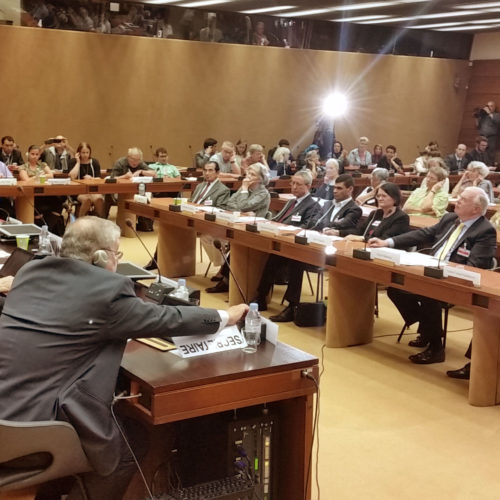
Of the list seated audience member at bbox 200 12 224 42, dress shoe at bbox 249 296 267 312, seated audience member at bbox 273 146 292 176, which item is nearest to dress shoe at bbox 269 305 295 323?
dress shoe at bbox 249 296 267 312

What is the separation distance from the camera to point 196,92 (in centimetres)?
1335

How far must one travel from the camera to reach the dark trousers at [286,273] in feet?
20.1

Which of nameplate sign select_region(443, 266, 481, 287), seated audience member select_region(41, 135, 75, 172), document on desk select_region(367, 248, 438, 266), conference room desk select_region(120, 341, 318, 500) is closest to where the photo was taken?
conference room desk select_region(120, 341, 318, 500)

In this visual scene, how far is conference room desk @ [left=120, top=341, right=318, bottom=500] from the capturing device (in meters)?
2.54

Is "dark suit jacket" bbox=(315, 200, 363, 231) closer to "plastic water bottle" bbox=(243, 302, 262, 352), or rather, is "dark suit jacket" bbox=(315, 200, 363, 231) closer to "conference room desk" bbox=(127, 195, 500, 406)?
"conference room desk" bbox=(127, 195, 500, 406)

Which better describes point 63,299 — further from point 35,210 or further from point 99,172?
point 99,172

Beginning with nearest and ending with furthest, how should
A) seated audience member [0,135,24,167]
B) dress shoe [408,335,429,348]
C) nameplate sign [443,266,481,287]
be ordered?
nameplate sign [443,266,481,287], dress shoe [408,335,429,348], seated audience member [0,135,24,167]

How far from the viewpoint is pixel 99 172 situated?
954cm

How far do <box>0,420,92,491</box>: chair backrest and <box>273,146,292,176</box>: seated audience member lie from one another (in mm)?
10218

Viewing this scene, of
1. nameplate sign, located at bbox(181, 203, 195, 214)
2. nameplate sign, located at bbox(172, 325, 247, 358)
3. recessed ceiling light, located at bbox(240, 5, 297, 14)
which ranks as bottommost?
nameplate sign, located at bbox(181, 203, 195, 214)

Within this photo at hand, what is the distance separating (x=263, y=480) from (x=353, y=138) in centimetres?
1330

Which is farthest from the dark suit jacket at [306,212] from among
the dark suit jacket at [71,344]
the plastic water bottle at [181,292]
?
the dark suit jacket at [71,344]

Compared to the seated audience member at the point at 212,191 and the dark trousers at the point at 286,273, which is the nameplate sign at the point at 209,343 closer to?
the dark trousers at the point at 286,273

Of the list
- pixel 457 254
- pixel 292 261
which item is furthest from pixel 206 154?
pixel 457 254
